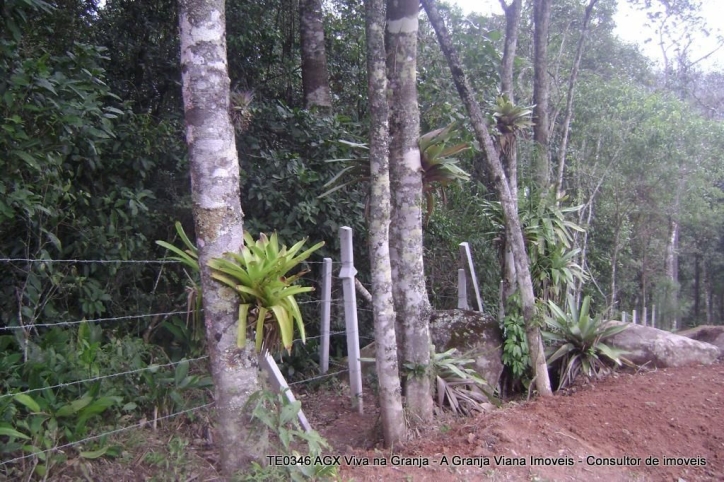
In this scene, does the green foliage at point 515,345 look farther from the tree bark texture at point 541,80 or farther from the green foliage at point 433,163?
the tree bark texture at point 541,80

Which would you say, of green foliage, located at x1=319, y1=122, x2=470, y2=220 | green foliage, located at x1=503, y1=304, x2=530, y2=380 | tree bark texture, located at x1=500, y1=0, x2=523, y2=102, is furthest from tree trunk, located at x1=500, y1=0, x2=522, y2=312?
green foliage, located at x1=319, y1=122, x2=470, y2=220

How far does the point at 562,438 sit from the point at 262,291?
286 centimetres

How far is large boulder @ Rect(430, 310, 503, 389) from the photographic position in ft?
20.0


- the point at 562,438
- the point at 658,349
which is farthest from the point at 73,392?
the point at 658,349

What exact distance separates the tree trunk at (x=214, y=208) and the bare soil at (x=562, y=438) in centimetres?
79

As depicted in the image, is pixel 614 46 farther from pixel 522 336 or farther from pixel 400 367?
pixel 400 367

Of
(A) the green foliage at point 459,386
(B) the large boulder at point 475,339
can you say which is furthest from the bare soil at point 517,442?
(B) the large boulder at point 475,339

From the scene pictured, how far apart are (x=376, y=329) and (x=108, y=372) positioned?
209cm

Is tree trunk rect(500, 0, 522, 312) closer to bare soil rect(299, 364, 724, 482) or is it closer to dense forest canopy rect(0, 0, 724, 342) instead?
dense forest canopy rect(0, 0, 724, 342)

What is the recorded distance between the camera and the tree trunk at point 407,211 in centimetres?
479

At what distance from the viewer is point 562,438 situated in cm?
471

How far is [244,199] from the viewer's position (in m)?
6.37

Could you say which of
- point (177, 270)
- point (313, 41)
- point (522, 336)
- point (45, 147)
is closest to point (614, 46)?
point (313, 41)

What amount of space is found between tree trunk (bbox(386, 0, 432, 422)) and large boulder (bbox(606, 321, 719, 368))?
322cm
